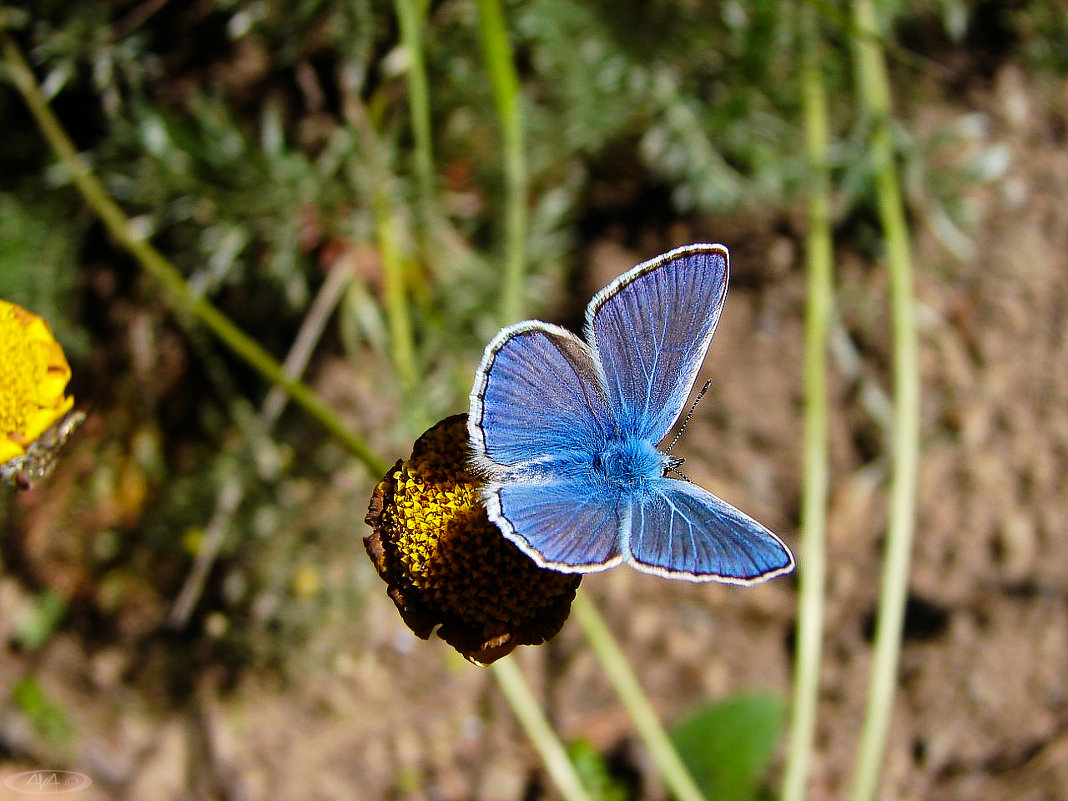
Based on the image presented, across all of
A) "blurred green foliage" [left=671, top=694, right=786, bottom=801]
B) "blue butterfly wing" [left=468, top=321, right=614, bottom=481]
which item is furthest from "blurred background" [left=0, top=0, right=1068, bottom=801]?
"blue butterfly wing" [left=468, top=321, right=614, bottom=481]

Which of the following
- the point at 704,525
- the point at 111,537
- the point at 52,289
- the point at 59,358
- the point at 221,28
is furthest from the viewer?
the point at 111,537

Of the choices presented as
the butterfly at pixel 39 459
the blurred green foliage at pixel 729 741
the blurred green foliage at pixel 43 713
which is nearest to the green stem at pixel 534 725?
the blurred green foliage at pixel 729 741

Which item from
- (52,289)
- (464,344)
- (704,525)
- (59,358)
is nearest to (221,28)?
(52,289)

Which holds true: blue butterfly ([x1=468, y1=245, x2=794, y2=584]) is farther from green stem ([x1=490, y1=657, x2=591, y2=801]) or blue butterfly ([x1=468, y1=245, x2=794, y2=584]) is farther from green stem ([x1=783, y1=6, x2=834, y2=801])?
green stem ([x1=783, y1=6, x2=834, y2=801])

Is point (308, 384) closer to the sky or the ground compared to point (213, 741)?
closer to the sky

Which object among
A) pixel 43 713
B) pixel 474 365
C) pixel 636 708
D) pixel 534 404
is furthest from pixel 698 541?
pixel 43 713

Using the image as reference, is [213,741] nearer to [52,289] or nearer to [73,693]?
[73,693]

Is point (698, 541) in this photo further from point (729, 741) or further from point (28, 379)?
point (729, 741)
